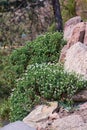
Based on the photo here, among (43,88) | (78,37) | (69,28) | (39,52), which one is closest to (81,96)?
(43,88)

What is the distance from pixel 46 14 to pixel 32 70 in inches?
292

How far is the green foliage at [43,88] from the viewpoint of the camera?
5.66 m

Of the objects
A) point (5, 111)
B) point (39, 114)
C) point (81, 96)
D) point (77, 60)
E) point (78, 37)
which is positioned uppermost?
point (78, 37)

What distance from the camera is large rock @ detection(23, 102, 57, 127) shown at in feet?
18.0

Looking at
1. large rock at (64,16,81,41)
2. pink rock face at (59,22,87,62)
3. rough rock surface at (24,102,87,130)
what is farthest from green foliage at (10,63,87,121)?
large rock at (64,16,81,41)

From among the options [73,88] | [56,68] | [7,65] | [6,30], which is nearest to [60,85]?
[73,88]

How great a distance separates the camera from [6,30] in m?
13.4

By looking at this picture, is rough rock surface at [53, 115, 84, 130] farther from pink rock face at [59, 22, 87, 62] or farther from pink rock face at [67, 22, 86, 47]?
pink rock face at [67, 22, 86, 47]

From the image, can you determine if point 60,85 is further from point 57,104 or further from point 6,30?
point 6,30

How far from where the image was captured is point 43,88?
5.77m

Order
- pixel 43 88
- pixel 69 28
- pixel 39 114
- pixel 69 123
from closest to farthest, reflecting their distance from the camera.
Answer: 1. pixel 69 123
2. pixel 39 114
3. pixel 43 88
4. pixel 69 28

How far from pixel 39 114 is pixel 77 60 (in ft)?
3.41

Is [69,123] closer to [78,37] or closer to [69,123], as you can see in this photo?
[69,123]

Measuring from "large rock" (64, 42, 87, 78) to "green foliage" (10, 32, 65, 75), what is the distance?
119 centimetres
